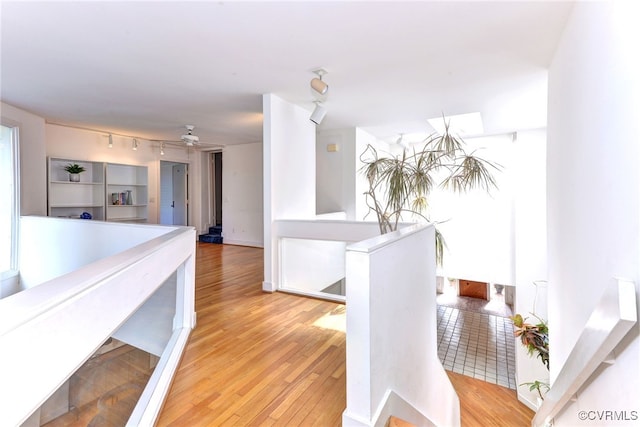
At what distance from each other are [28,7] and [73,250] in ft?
8.40

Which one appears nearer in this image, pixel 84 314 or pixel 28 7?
pixel 84 314

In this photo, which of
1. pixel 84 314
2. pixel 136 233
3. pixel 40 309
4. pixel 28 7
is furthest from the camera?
pixel 136 233

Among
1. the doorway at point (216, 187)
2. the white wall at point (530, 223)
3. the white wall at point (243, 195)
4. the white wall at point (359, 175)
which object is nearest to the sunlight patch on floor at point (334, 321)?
the white wall at point (359, 175)

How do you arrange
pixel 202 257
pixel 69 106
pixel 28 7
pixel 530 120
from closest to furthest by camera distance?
1. pixel 28 7
2. pixel 69 106
3. pixel 530 120
4. pixel 202 257

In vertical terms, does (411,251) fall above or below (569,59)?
below

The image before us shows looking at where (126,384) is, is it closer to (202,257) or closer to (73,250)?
(73,250)

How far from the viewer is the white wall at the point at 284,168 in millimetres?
3714

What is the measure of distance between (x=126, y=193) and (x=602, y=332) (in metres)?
7.51

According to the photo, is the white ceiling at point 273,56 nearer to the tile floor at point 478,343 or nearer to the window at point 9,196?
the window at point 9,196

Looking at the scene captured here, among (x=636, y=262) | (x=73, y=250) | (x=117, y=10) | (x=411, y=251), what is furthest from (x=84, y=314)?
(x=73, y=250)

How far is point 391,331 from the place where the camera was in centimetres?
167

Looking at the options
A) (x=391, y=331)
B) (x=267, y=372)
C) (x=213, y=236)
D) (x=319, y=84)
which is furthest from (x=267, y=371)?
(x=213, y=236)

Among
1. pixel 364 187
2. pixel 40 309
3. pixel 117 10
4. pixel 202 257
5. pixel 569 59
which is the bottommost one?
pixel 202 257

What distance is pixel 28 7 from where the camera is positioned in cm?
199
